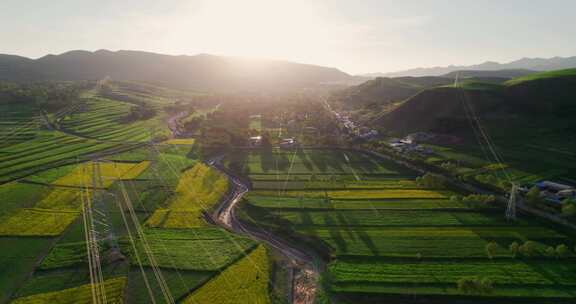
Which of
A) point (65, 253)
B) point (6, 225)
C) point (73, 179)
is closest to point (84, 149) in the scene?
point (73, 179)

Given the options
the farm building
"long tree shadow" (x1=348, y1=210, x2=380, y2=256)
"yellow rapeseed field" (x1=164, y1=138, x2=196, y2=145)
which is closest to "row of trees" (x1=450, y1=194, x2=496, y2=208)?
"long tree shadow" (x1=348, y1=210, x2=380, y2=256)

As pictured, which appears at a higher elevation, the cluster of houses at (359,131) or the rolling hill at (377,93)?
the rolling hill at (377,93)

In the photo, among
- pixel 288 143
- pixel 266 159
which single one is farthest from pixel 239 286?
pixel 288 143

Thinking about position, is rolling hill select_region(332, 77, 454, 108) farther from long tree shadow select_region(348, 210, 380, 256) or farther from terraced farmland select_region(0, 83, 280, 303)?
long tree shadow select_region(348, 210, 380, 256)

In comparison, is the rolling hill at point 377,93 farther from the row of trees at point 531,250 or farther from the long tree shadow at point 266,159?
the row of trees at point 531,250

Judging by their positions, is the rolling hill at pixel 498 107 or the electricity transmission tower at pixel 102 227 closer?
the electricity transmission tower at pixel 102 227

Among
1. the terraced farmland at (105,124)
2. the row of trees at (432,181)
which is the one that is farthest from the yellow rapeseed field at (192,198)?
the terraced farmland at (105,124)
